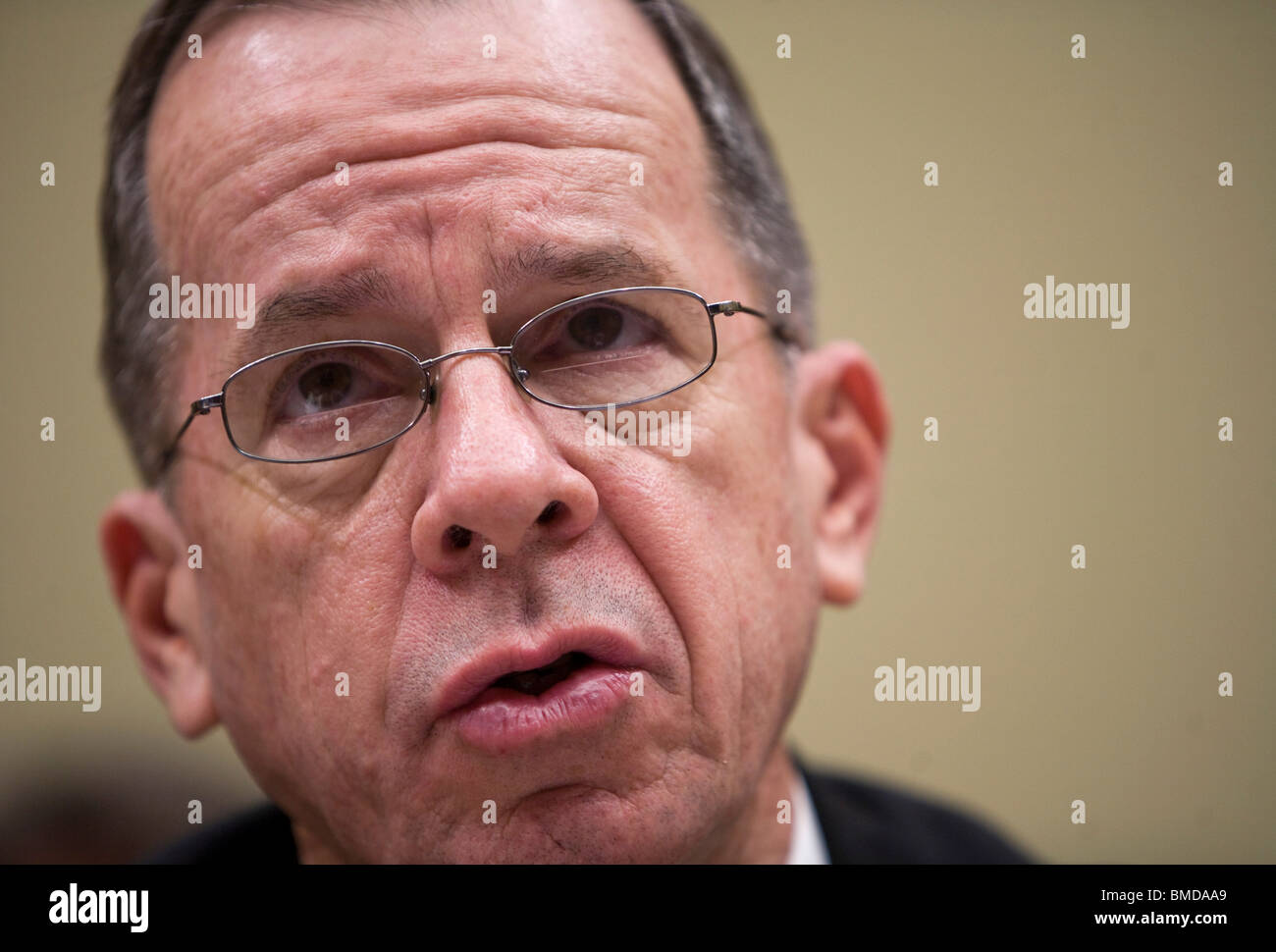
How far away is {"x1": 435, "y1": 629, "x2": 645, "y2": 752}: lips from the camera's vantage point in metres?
1.06

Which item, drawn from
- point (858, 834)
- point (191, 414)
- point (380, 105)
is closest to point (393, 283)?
point (380, 105)

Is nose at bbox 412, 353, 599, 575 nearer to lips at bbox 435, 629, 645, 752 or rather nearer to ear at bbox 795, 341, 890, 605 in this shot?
lips at bbox 435, 629, 645, 752

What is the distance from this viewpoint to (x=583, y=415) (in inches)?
45.8

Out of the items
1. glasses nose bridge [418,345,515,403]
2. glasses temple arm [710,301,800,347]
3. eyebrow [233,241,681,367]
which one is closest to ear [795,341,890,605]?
glasses temple arm [710,301,800,347]

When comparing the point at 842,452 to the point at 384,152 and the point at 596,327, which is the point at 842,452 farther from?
the point at 384,152

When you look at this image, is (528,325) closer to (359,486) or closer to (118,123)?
(359,486)

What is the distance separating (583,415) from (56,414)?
1179mm

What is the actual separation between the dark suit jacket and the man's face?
1.22 feet

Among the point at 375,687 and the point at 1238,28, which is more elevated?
the point at 1238,28

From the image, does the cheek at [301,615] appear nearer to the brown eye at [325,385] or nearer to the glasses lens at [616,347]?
the brown eye at [325,385]

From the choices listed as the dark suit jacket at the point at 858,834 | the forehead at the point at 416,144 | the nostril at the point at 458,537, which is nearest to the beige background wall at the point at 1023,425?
the dark suit jacket at the point at 858,834

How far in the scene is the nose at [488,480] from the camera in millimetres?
1043

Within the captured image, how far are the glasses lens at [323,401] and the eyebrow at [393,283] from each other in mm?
36
